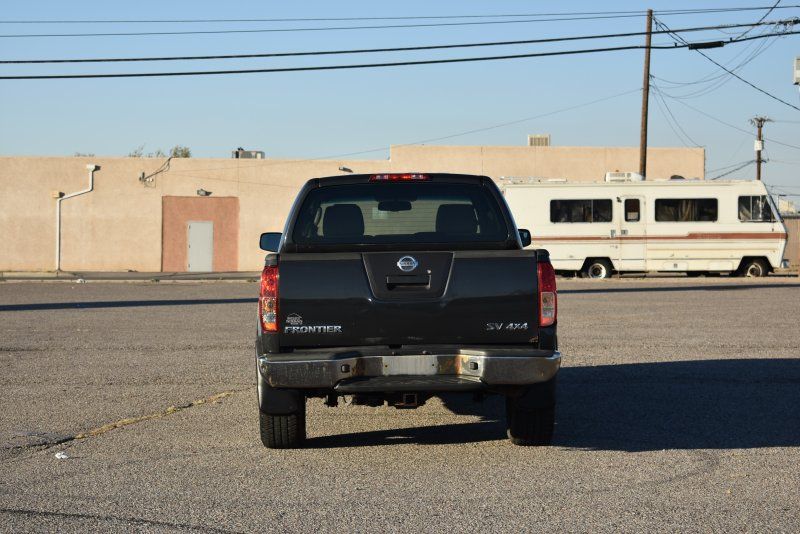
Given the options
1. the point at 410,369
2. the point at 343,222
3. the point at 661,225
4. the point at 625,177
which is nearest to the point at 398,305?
the point at 410,369

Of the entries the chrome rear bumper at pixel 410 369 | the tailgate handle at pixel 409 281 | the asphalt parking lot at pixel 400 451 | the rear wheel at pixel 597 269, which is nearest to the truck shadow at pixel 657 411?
the asphalt parking lot at pixel 400 451

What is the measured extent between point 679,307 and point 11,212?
3327 cm

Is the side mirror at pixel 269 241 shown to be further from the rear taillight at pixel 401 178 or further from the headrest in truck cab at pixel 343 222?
the rear taillight at pixel 401 178

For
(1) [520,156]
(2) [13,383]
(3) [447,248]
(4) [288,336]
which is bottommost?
(2) [13,383]

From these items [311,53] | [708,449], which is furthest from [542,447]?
[311,53]

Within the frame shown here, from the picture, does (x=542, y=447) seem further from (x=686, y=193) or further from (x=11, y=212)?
(x=11, y=212)

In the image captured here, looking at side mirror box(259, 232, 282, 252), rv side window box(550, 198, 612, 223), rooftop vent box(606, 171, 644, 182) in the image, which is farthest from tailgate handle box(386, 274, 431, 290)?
rooftop vent box(606, 171, 644, 182)

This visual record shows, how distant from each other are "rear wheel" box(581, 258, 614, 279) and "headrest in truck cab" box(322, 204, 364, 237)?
1131 inches

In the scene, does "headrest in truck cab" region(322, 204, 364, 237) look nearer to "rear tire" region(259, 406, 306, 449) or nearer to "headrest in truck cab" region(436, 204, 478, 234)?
"headrest in truck cab" region(436, 204, 478, 234)

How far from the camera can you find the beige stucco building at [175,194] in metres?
47.8

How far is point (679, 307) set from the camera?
76.3 feet

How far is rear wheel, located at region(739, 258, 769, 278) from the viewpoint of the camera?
118ft

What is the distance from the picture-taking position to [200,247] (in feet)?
159

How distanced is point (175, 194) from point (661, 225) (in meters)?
22.2
